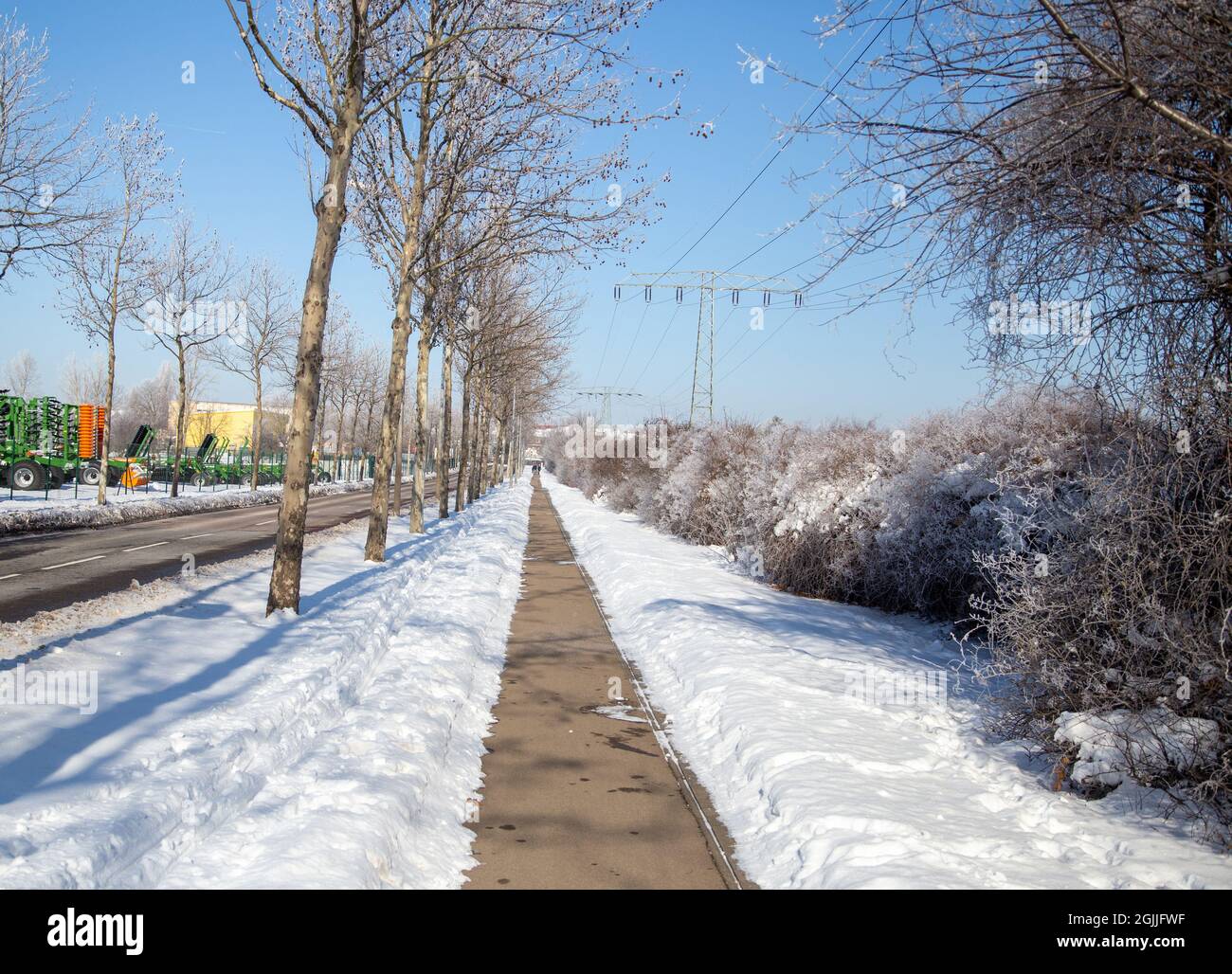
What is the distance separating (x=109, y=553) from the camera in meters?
17.8

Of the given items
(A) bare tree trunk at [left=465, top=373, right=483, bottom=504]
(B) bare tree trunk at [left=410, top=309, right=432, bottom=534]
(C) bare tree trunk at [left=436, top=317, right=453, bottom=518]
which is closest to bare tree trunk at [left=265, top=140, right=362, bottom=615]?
(B) bare tree trunk at [left=410, top=309, right=432, bottom=534]

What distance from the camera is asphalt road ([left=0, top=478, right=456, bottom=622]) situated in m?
12.5

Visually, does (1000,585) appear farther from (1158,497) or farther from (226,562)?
(226,562)

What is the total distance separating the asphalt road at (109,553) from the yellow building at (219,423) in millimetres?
36284

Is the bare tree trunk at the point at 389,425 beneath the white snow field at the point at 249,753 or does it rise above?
above

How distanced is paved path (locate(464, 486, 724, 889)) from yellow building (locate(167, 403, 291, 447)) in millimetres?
55318

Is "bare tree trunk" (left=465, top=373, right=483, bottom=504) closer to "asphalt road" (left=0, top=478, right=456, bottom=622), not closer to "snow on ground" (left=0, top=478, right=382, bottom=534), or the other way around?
"snow on ground" (left=0, top=478, right=382, bottom=534)

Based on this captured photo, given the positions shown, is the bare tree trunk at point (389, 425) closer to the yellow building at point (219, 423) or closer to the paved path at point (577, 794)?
the paved path at point (577, 794)

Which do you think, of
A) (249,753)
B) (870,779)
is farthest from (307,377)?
(870,779)

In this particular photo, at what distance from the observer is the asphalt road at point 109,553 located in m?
12.5

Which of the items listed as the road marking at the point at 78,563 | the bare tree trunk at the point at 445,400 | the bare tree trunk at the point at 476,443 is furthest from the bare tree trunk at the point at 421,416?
the bare tree trunk at the point at 476,443

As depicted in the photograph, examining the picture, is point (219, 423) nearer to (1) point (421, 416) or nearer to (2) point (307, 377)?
(1) point (421, 416)
